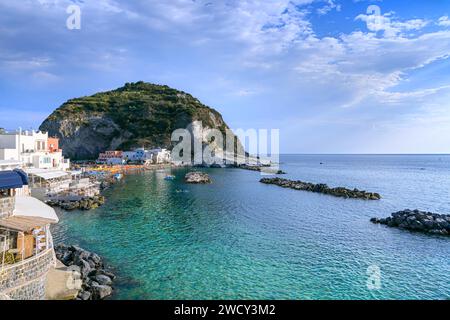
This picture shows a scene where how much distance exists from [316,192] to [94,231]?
43774mm

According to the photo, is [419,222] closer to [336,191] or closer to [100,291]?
[336,191]

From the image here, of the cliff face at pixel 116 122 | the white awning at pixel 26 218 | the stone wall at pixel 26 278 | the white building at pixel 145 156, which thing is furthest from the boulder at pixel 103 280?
the cliff face at pixel 116 122

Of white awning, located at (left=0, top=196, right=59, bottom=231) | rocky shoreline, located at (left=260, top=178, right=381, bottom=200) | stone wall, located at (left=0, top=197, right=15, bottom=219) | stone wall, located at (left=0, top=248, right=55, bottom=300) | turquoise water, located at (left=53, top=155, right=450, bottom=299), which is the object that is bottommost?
turquoise water, located at (left=53, top=155, right=450, bottom=299)

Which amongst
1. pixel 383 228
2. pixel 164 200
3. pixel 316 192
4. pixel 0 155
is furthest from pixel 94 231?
pixel 316 192

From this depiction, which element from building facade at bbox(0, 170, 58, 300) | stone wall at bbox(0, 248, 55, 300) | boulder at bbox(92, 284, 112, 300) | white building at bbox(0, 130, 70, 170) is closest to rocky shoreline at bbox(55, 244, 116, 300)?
boulder at bbox(92, 284, 112, 300)

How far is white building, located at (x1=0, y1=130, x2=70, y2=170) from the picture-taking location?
4662cm

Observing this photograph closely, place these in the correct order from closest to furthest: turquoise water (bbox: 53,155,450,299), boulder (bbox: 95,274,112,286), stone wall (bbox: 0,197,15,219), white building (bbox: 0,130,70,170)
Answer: stone wall (bbox: 0,197,15,219) → boulder (bbox: 95,274,112,286) → turquoise water (bbox: 53,155,450,299) → white building (bbox: 0,130,70,170)

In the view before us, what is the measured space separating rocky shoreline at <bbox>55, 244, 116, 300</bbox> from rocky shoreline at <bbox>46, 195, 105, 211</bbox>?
17.7m

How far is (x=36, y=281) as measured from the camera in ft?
43.1

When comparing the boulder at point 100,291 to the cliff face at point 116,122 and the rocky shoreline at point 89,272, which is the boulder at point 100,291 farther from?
the cliff face at point 116,122

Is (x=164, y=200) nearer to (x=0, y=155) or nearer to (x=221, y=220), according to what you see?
(x=221, y=220)

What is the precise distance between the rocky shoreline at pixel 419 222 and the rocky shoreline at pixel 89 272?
30166mm

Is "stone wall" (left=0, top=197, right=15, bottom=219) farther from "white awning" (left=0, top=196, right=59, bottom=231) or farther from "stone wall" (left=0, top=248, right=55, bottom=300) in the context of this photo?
"stone wall" (left=0, top=248, right=55, bottom=300)

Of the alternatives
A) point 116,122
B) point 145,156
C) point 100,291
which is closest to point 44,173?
point 100,291
